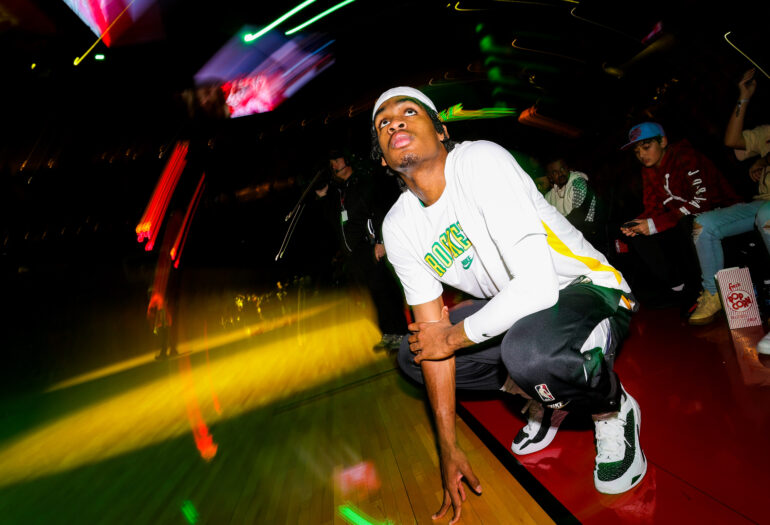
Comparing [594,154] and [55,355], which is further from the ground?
[594,154]

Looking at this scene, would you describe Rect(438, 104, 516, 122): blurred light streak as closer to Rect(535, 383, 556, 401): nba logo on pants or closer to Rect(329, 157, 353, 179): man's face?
Rect(329, 157, 353, 179): man's face

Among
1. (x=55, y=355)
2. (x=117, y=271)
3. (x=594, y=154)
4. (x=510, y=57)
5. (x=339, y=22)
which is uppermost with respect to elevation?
(x=339, y=22)

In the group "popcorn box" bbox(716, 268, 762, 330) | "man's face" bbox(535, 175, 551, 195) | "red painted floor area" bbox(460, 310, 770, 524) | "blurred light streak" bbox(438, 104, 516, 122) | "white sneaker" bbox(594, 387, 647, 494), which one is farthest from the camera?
"blurred light streak" bbox(438, 104, 516, 122)

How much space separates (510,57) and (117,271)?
1138cm

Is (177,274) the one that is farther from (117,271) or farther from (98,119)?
(98,119)

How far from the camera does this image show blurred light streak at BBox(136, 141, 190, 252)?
10.2m

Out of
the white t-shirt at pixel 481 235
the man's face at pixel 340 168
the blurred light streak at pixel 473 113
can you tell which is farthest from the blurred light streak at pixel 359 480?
the blurred light streak at pixel 473 113

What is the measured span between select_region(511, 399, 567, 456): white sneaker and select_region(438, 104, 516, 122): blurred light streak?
26.8ft

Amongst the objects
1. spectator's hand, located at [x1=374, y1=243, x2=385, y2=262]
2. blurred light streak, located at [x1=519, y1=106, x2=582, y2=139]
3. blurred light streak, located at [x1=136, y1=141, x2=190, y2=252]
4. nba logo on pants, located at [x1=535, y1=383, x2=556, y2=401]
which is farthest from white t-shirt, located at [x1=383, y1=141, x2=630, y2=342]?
blurred light streak, located at [x1=136, y1=141, x2=190, y2=252]

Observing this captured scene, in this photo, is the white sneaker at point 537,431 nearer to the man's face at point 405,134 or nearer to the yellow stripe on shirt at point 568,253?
the yellow stripe on shirt at point 568,253

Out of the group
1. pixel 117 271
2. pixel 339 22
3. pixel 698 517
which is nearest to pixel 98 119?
pixel 117 271

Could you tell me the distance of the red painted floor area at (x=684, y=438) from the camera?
3.83 ft

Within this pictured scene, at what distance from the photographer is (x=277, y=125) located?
46.4ft

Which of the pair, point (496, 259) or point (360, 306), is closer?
point (496, 259)
